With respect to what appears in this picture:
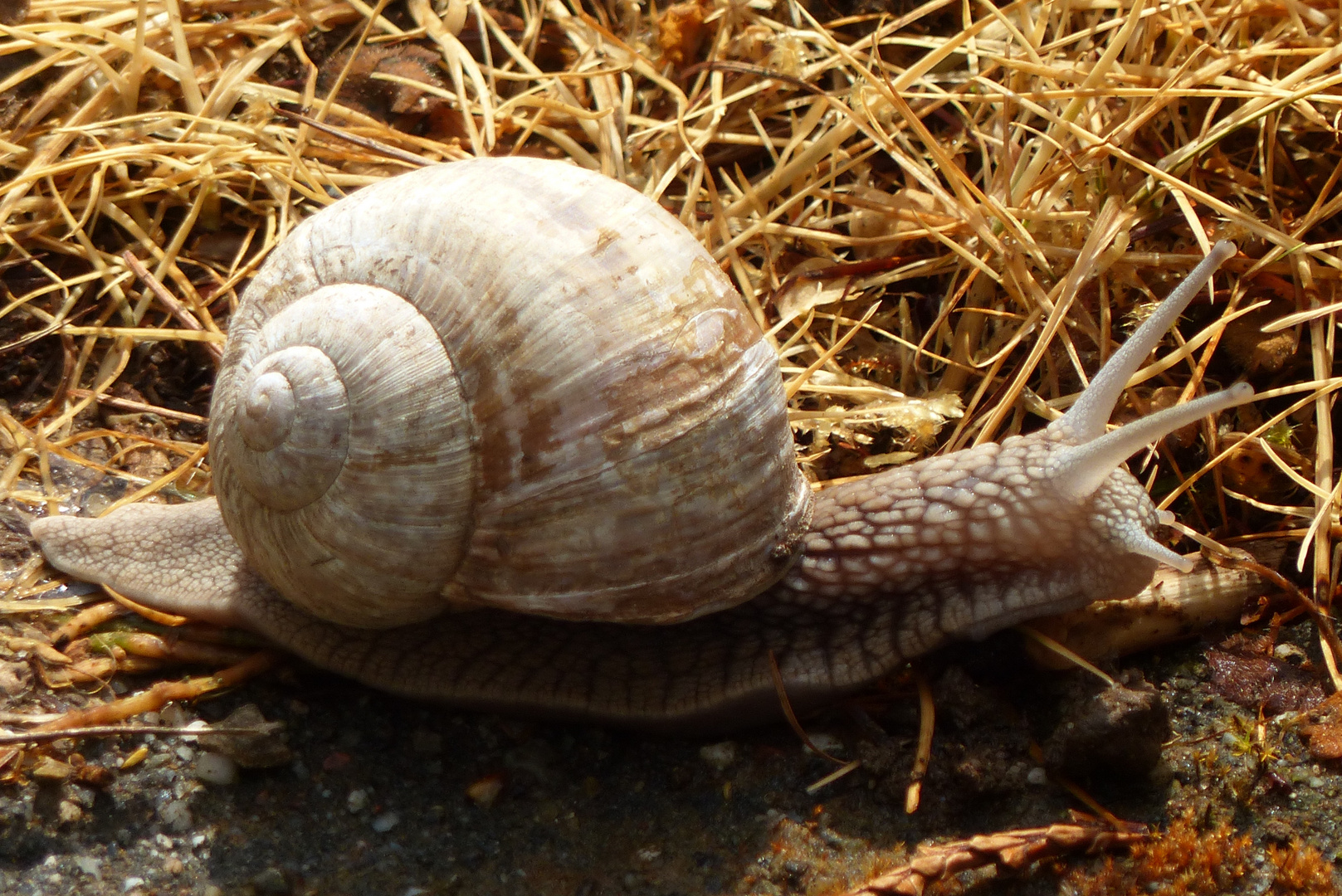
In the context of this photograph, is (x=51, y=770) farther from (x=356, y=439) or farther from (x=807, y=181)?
(x=807, y=181)

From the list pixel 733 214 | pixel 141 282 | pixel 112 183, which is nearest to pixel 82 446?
pixel 141 282

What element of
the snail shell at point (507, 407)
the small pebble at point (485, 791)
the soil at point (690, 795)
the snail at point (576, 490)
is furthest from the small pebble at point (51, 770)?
the small pebble at point (485, 791)

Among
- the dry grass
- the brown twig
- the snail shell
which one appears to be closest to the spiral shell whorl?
the snail shell

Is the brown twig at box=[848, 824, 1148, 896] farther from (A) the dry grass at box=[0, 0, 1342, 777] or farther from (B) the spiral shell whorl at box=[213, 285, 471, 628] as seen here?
(B) the spiral shell whorl at box=[213, 285, 471, 628]

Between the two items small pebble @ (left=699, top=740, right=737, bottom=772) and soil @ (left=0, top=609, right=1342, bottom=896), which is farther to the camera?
small pebble @ (left=699, top=740, right=737, bottom=772)

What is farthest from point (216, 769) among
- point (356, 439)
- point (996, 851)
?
point (996, 851)
